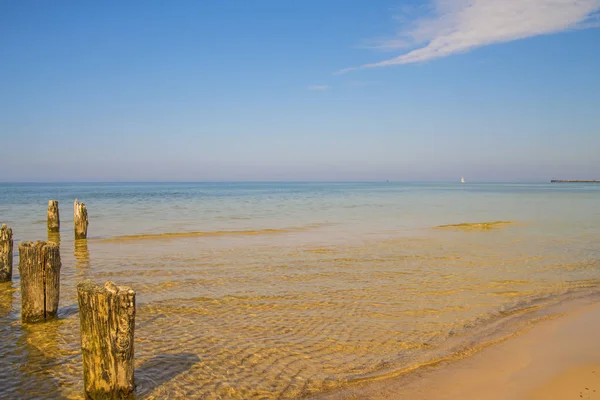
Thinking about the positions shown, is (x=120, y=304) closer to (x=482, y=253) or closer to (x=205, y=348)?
(x=205, y=348)

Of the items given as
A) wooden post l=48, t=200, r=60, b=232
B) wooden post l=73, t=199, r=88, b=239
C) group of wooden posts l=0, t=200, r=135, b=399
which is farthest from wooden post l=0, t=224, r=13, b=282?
wooden post l=48, t=200, r=60, b=232

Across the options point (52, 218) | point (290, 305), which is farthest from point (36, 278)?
point (52, 218)

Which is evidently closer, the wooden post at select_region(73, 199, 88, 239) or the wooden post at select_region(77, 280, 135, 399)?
the wooden post at select_region(77, 280, 135, 399)

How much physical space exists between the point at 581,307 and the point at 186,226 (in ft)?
68.6

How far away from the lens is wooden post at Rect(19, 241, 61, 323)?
8.12 meters

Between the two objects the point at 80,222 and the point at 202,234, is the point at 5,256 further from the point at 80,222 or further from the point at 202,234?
the point at 202,234

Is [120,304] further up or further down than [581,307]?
further up

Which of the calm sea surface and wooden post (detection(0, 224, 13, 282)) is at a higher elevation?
wooden post (detection(0, 224, 13, 282))

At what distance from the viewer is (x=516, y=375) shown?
616 cm

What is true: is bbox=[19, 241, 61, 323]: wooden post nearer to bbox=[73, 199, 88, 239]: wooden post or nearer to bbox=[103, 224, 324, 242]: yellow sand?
bbox=[103, 224, 324, 242]: yellow sand

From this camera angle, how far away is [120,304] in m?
5.19

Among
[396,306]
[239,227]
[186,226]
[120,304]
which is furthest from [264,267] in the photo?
[186,226]

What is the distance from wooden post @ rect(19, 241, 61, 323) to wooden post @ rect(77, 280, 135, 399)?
353 cm

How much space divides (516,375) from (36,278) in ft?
27.0
